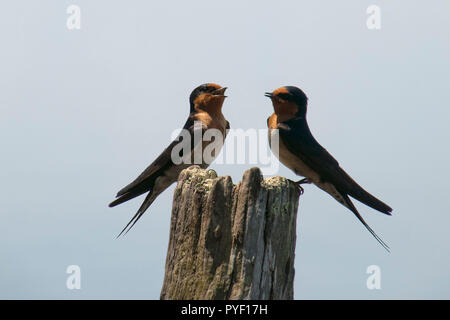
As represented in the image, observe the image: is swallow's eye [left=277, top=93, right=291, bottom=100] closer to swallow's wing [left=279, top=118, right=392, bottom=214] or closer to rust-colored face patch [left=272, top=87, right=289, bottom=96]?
rust-colored face patch [left=272, top=87, right=289, bottom=96]

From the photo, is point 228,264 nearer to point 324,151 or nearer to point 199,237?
point 199,237

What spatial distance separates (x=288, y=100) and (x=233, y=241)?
12.2 ft

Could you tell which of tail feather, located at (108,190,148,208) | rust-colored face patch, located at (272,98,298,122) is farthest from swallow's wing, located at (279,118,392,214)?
tail feather, located at (108,190,148,208)

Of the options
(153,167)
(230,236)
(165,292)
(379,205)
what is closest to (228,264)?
(230,236)

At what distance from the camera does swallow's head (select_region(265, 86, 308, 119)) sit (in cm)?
782

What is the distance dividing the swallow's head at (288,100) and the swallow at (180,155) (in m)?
0.85

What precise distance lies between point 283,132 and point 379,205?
1353 millimetres

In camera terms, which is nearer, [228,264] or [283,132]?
[228,264]

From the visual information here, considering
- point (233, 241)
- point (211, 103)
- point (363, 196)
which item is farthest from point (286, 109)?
point (233, 241)

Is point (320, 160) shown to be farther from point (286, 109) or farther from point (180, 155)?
point (180, 155)

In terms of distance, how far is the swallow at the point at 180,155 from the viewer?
794 centimetres

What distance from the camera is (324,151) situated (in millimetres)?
7527

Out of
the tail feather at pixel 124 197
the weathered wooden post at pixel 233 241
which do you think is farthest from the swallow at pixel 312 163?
the weathered wooden post at pixel 233 241
